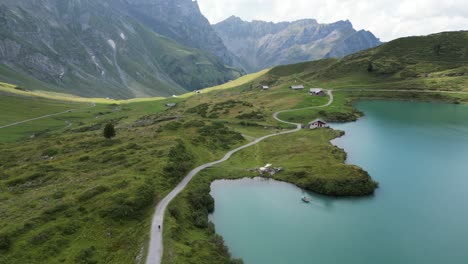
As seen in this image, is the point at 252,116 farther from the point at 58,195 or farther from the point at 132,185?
the point at 58,195

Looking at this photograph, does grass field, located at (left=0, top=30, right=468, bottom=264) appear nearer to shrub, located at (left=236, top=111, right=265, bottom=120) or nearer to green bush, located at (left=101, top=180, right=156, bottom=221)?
green bush, located at (left=101, top=180, right=156, bottom=221)

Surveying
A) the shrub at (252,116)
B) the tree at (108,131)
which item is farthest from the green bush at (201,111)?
the tree at (108,131)

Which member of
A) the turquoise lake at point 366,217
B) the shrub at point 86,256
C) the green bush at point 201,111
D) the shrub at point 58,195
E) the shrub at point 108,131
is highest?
the shrub at point 108,131

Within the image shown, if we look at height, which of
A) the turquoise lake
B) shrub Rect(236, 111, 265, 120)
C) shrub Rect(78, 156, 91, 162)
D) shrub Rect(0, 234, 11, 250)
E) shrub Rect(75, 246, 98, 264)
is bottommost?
the turquoise lake

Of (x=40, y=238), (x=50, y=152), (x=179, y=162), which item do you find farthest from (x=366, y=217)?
(x=50, y=152)

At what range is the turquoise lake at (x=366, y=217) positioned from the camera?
2186 inches

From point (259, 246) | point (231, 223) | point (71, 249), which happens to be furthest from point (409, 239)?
point (71, 249)

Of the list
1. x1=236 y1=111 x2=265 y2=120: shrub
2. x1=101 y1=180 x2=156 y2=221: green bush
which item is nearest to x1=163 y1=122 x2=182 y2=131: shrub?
x1=236 y1=111 x2=265 y2=120: shrub

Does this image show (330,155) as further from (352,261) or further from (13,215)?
(13,215)

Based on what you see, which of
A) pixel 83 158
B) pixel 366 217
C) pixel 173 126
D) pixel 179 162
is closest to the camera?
pixel 366 217

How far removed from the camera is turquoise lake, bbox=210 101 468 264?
55531 millimetres

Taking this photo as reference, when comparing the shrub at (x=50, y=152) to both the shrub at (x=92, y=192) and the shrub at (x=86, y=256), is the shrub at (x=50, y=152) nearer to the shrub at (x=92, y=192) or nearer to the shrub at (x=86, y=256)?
the shrub at (x=92, y=192)

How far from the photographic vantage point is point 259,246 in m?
57.5

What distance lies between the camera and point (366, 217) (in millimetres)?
66938
